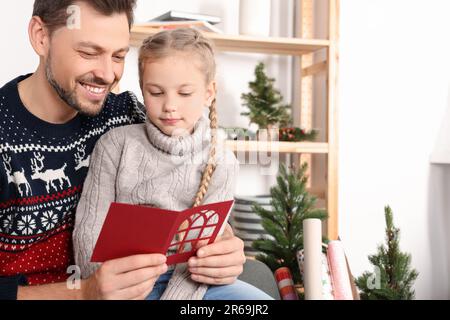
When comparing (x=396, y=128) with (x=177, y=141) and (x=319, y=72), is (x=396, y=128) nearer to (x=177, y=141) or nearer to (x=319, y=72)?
(x=319, y=72)

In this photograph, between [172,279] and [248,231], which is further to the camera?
[248,231]

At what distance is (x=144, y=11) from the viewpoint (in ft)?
8.18

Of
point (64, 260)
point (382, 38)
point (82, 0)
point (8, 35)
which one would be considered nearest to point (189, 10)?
point (8, 35)

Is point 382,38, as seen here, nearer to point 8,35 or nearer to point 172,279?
point 8,35

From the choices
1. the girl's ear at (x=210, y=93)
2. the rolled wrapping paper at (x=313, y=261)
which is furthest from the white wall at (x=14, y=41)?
the rolled wrapping paper at (x=313, y=261)

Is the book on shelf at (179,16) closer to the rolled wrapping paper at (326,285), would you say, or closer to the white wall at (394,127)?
the white wall at (394,127)

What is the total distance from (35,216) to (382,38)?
2.06 metres

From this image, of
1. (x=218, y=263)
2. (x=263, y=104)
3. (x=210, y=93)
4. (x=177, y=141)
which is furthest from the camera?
(x=263, y=104)

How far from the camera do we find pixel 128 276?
0.99 meters

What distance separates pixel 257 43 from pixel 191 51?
1168mm

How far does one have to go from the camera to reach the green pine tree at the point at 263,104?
95.3 inches

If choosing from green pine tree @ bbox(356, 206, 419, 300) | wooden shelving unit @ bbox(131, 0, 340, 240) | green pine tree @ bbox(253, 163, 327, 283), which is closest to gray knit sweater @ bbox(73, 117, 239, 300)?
green pine tree @ bbox(253, 163, 327, 283)

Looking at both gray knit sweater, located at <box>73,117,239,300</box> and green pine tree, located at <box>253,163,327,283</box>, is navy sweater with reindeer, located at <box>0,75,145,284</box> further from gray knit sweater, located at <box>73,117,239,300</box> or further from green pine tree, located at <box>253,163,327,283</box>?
green pine tree, located at <box>253,163,327,283</box>

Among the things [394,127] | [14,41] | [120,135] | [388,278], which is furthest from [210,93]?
[394,127]
